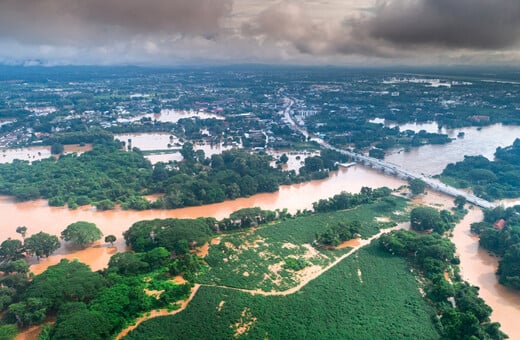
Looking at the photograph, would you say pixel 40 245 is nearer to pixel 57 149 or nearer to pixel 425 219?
pixel 425 219

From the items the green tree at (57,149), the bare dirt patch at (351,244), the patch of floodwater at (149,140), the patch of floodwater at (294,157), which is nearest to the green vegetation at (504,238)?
the bare dirt patch at (351,244)

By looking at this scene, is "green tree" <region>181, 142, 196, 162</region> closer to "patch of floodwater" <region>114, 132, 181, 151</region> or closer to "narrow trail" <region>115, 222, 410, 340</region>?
"patch of floodwater" <region>114, 132, 181, 151</region>

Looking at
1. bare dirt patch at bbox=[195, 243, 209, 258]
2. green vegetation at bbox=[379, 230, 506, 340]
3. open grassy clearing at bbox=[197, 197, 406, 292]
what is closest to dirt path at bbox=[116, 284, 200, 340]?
open grassy clearing at bbox=[197, 197, 406, 292]

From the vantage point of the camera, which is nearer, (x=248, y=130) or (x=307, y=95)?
(x=248, y=130)

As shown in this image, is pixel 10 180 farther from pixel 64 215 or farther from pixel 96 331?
pixel 96 331

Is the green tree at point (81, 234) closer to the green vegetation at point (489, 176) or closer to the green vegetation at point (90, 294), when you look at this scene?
the green vegetation at point (90, 294)

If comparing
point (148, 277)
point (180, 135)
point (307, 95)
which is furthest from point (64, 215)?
point (307, 95)
